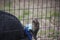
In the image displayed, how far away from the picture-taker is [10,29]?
260 centimetres

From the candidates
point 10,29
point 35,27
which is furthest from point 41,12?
point 10,29

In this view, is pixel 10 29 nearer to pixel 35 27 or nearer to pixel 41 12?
pixel 35 27

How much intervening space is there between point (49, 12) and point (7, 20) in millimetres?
910

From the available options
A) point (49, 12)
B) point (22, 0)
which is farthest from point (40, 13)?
point (22, 0)

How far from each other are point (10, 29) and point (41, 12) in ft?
2.72

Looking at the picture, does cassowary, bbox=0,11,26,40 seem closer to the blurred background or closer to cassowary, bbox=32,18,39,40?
cassowary, bbox=32,18,39,40

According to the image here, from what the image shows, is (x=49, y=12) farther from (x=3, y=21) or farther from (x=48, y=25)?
(x=3, y=21)

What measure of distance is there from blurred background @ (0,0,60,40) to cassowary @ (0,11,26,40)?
0.53m

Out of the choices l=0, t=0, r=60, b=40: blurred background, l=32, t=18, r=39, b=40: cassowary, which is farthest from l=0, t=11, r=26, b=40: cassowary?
l=0, t=0, r=60, b=40: blurred background

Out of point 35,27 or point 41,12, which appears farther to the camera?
point 41,12

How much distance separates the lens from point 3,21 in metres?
2.61

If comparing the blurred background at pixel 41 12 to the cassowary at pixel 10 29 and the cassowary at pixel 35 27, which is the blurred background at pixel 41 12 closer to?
the cassowary at pixel 35 27

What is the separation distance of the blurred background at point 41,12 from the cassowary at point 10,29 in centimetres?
53

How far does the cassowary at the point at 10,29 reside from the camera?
2.57 metres
